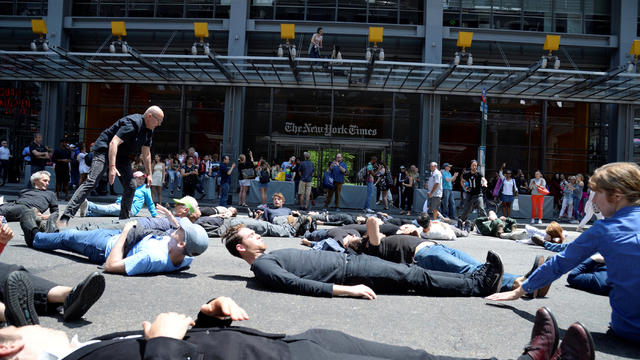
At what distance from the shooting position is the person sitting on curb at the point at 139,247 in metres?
4.30

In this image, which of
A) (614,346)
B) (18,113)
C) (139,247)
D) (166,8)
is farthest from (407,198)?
(18,113)

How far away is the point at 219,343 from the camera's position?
1.81 m

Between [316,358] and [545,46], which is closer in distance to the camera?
[316,358]

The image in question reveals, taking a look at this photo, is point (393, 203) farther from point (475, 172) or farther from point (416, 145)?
point (475, 172)

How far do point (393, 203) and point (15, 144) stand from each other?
2028 cm

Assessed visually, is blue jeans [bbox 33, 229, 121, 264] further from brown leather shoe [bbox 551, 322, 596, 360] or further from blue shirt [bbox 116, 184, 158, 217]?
brown leather shoe [bbox 551, 322, 596, 360]

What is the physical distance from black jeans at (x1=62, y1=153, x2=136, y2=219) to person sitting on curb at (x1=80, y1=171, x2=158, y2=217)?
0.58 metres

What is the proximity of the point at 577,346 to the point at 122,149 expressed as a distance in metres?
6.68

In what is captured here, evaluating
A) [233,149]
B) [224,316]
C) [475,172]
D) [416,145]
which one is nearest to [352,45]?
[416,145]

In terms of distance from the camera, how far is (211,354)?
5.76 ft

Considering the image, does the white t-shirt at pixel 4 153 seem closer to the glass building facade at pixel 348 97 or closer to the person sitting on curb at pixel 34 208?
the glass building facade at pixel 348 97

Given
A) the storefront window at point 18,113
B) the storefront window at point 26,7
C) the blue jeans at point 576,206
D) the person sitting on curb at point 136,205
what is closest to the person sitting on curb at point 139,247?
the person sitting on curb at point 136,205

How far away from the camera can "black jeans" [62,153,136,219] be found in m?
6.34

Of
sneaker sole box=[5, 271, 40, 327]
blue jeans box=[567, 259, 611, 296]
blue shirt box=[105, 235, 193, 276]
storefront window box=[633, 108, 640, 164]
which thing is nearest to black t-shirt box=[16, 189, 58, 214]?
blue shirt box=[105, 235, 193, 276]
